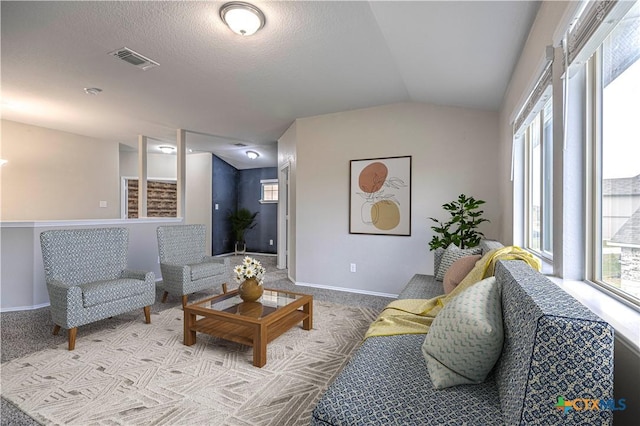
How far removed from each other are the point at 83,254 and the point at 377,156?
11.1ft

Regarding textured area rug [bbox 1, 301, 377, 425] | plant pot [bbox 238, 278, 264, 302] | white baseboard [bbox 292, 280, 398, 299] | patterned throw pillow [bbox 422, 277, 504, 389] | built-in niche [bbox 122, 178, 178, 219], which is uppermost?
built-in niche [bbox 122, 178, 178, 219]

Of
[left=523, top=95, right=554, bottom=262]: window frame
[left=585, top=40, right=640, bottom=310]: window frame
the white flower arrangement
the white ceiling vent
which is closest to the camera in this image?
[left=585, top=40, right=640, bottom=310]: window frame

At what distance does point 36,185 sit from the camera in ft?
17.0

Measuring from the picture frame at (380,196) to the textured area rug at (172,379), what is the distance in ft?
5.38

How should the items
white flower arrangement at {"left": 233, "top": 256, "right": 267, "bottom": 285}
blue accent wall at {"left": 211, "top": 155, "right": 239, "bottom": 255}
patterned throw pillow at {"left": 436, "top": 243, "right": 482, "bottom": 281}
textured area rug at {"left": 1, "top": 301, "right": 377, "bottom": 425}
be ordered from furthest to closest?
blue accent wall at {"left": 211, "top": 155, "right": 239, "bottom": 255} → patterned throw pillow at {"left": 436, "top": 243, "right": 482, "bottom": 281} → white flower arrangement at {"left": 233, "top": 256, "right": 267, "bottom": 285} → textured area rug at {"left": 1, "top": 301, "right": 377, "bottom": 425}

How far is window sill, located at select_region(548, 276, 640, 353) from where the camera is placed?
0.94 metres

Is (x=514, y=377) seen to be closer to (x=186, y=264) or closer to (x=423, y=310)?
(x=423, y=310)

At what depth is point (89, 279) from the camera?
2973mm

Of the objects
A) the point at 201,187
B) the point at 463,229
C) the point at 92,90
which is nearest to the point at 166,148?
the point at 201,187

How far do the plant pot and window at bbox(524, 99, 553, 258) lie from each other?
220 centimetres

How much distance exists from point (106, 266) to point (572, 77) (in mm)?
3871

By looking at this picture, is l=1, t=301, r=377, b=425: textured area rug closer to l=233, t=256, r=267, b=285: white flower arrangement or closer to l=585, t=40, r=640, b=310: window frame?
l=233, t=256, r=267, b=285: white flower arrangement

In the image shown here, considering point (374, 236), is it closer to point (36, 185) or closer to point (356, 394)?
point (356, 394)
